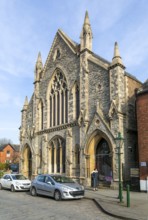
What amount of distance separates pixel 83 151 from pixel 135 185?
5.02m

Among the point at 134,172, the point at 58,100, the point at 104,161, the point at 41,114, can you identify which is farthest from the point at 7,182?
the point at 41,114

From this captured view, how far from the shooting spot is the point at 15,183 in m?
20.0

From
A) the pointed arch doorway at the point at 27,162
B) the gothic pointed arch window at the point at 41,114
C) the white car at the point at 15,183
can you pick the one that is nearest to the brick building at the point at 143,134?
the white car at the point at 15,183

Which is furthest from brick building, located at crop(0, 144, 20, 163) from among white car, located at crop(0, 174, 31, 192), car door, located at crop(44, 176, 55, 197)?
car door, located at crop(44, 176, 55, 197)

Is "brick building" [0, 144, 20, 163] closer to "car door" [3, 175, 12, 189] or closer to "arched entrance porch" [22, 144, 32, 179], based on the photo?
"arched entrance porch" [22, 144, 32, 179]

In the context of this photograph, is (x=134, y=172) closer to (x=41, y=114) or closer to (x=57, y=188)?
(x=57, y=188)

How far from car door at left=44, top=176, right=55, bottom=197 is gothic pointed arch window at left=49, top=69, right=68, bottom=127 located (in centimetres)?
1030

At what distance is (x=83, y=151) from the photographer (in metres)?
22.4

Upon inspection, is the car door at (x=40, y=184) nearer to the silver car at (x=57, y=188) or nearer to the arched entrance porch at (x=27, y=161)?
the silver car at (x=57, y=188)

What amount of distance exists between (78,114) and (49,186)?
992 centimetres

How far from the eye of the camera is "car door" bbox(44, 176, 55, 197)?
15.7 m

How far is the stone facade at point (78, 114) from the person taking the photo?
20.9 m

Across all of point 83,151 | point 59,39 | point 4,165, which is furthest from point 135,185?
point 4,165

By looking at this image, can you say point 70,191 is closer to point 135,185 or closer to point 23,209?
point 23,209
